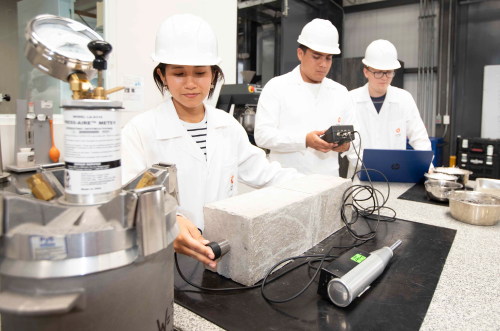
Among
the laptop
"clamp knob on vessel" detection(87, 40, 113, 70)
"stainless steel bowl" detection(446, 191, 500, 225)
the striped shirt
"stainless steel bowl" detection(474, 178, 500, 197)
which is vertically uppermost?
"clamp knob on vessel" detection(87, 40, 113, 70)

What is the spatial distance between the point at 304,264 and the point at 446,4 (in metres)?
5.09

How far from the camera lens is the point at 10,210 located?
1.18 ft

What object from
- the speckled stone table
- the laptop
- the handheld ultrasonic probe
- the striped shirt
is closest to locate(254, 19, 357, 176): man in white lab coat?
the laptop

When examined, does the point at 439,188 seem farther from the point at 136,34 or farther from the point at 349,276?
the point at 136,34

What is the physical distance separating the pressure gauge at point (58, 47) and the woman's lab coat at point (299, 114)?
164cm

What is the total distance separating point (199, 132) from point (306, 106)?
1026 mm

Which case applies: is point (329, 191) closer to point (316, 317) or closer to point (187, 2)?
point (316, 317)

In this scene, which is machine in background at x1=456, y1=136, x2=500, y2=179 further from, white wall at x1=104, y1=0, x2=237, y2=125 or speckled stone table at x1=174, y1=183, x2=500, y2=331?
white wall at x1=104, y1=0, x2=237, y2=125

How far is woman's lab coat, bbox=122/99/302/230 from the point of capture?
1.22m

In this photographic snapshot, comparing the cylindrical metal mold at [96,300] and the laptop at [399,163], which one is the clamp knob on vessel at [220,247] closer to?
the cylindrical metal mold at [96,300]

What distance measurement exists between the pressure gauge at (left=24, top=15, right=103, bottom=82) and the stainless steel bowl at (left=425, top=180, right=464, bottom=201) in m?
1.56

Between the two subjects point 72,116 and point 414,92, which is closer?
point 72,116

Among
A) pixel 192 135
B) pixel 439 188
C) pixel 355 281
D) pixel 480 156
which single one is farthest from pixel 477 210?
pixel 480 156

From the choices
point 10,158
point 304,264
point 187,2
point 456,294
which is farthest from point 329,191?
point 187,2
